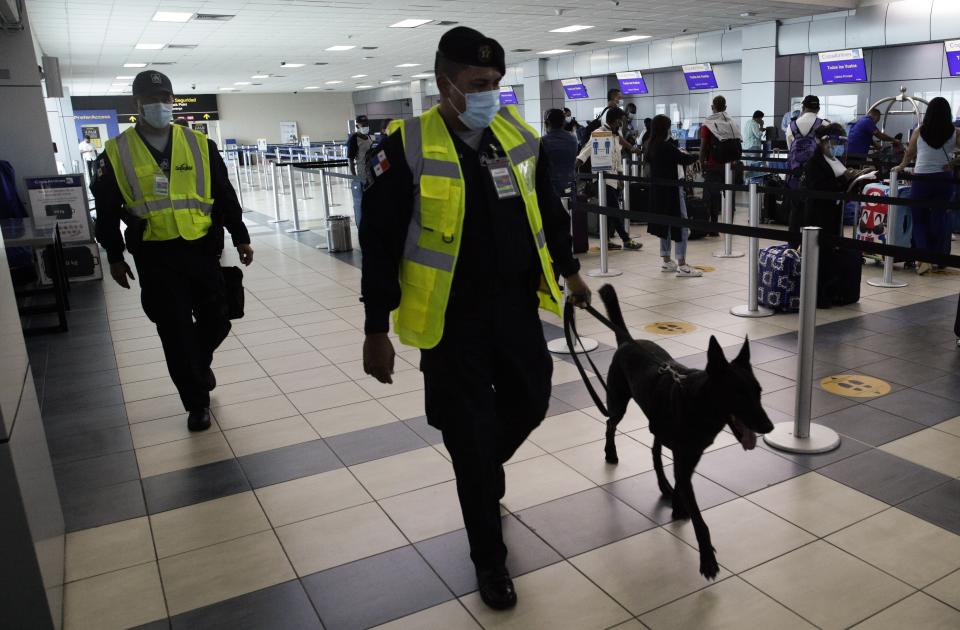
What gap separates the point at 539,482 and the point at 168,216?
227 centimetres

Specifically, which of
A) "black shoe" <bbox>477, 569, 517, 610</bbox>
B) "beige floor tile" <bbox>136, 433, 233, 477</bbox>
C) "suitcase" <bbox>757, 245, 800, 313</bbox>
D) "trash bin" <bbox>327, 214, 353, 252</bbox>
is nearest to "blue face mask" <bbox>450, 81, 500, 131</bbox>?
"black shoe" <bbox>477, 569, 517, 610</bbox>

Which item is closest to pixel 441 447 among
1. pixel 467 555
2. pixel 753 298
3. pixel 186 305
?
pixel 467 555

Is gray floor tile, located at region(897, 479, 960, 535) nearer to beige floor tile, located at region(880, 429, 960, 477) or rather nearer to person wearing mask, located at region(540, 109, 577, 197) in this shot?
beige floor tile, located at region(880, 429, 960, 477)

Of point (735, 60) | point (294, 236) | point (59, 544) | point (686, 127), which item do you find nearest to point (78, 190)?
point (294, 236)

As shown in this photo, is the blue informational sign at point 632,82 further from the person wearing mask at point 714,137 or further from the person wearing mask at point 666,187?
the person wearing mask at point 666,187

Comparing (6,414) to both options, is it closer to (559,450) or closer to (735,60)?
(559,450)

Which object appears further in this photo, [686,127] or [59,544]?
[686,127]

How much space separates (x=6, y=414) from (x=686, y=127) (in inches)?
814

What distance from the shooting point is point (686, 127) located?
20812 mm

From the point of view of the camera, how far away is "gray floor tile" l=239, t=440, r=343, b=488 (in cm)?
356

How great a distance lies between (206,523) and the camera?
3.15m

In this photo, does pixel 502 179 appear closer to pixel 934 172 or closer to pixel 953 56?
pixel 934 172

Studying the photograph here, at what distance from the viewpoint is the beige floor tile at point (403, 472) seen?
3.38 m

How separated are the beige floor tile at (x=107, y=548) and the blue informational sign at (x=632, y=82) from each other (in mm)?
20313
